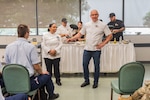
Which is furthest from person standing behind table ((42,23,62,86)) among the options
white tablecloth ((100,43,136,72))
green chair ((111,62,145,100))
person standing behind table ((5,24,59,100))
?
green chair ((111,62,145,100))

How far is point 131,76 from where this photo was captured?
354 cm

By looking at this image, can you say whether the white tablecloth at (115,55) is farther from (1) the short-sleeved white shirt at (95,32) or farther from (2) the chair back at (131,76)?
(2) the chair back at (131,76)

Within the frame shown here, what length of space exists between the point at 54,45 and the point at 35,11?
3.34 metres

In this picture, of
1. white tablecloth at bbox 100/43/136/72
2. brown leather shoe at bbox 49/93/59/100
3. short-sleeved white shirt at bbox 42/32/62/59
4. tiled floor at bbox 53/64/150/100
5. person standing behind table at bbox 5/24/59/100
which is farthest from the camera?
white tablecloth at bbox 100/43/136/72

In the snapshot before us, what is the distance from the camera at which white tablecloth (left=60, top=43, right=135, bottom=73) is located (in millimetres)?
6098

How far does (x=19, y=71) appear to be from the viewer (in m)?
3.46

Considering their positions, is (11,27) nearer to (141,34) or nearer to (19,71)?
(141,34)

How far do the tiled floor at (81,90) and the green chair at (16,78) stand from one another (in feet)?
4.05

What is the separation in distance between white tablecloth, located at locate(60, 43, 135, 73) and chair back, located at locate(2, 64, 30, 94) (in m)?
2.66

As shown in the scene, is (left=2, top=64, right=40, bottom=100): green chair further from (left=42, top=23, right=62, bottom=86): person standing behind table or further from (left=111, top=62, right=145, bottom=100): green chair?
(left=42, top=23, right=62, bottom=86): person standing behind table

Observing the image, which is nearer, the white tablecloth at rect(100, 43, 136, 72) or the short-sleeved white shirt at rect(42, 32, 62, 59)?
the short-sleeved white shirt at rect(42, 32, 62, 59)

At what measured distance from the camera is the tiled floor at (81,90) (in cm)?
467

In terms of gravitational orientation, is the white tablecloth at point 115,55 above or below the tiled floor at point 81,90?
above

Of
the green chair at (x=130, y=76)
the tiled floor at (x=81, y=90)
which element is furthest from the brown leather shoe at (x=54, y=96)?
the green chair at (x=130, y=76)
